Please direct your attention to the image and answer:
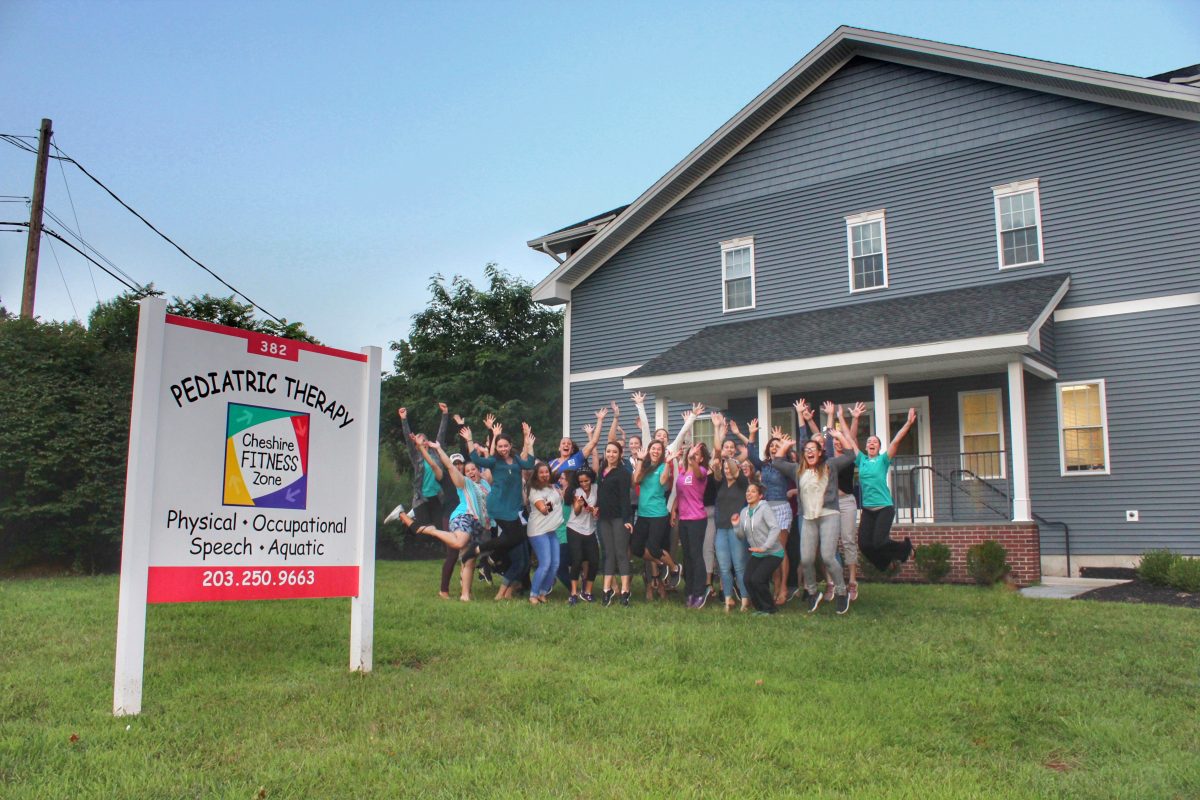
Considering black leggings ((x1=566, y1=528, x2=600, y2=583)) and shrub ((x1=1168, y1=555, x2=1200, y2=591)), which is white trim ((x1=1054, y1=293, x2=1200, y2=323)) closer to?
shrub ((x1=1168, y1=555, x2=1200, y2=591))

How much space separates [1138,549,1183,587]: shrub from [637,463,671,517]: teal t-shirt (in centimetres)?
664

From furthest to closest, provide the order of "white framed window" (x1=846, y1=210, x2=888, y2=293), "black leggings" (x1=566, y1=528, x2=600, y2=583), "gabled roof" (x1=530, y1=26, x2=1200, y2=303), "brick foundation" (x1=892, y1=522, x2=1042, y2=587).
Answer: "white framed window" (x1=846, y1=210, x2=888, y2=293) → "gabled roof" (x1=530, y1=26, x2=1200, y2=303) → "brick foundation" (x1=892, y1=522, x2=1042, y2=587) → "black leggings" (x1=566, y1=528, x2=600, y2=583)

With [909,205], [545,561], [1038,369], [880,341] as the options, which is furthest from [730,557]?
[909,205]

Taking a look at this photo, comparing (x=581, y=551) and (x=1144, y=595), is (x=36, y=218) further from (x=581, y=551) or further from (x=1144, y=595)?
(x=1144, y=595)

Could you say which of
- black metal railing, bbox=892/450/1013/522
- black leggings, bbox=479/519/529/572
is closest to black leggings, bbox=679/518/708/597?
black leggings, bbox=479/519/529/572

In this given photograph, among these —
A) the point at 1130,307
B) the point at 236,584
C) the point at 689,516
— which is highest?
the point at 1130,307

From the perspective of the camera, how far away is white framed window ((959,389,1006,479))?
1625 centimetres

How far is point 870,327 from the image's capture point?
16.1 metres

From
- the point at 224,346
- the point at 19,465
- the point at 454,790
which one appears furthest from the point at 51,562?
the point at 454,790

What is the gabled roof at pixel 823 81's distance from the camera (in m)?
15.0

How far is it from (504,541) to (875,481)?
13.2ft

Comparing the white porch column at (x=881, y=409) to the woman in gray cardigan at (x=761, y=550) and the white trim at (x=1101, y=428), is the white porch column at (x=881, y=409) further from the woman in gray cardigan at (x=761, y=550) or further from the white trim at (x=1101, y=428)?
the woman in gray cardigan at (x=761, y=550)

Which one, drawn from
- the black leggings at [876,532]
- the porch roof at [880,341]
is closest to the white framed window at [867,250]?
the porch roof at [880,341]

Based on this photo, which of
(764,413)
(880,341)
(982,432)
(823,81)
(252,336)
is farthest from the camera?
(823,81)
